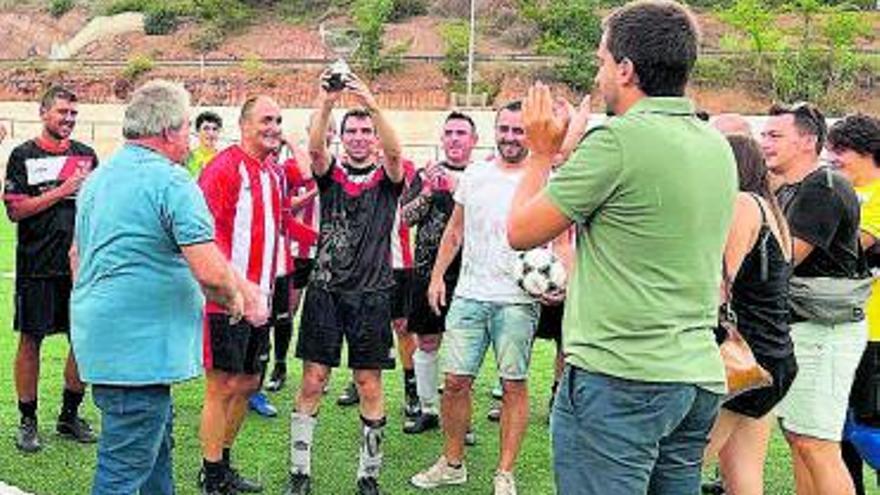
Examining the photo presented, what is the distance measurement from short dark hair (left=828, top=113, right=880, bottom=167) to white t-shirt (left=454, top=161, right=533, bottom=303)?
1588mm

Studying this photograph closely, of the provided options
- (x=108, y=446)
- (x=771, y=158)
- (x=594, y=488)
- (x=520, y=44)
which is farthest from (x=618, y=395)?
(x=520, y=44)

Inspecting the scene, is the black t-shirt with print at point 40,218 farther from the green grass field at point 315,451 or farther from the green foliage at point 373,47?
the green foliage at point 373,47

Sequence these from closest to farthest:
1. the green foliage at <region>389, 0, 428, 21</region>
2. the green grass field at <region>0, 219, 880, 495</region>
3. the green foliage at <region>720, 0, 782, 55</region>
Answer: the green grass field at <region>0, 219, 880, 495</region> → the green foliage at <region>720, 0, 782, 55</region> → the green foliage at <region>389, 0, 428, 21</region>

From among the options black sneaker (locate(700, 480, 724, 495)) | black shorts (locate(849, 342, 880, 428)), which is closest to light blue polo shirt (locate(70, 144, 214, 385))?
black shorts (locate(849, 342, 880, 428))

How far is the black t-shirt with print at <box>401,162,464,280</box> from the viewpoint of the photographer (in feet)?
24.5

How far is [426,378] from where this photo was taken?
7.57 metres

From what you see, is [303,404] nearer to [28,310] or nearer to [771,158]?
[28,310]

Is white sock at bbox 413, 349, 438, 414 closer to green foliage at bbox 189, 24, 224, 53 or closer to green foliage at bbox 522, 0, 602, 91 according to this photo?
green foliage at bbox 522, 0, 602, 91

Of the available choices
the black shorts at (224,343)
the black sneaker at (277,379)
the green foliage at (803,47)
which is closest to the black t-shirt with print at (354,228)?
the black shorts at (224,343)

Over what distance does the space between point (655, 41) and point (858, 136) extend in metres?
2.67

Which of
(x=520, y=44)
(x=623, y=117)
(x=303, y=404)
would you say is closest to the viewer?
(x=623, y=117)

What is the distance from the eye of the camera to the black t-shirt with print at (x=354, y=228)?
6020 millimetres

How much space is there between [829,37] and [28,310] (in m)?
53.3

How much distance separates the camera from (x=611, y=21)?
3203 mm
